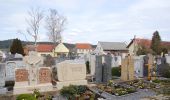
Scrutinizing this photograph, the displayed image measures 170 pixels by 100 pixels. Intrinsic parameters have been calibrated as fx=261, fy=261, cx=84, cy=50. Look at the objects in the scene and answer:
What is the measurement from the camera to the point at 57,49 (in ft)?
221

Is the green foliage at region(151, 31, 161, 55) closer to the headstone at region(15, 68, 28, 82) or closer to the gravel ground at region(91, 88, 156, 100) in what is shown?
the gravel ground at region(91, 88, 156, 100)

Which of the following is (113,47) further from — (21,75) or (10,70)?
(21,75)

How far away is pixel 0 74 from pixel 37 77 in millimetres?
1950

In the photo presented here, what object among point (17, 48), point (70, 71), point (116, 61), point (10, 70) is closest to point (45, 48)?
point (17, 48)

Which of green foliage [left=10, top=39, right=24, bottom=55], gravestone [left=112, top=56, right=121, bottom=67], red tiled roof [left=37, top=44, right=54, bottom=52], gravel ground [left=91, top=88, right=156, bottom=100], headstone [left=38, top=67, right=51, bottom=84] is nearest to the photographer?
gravel ground [left=91, top=88, right=156, bottom=100]

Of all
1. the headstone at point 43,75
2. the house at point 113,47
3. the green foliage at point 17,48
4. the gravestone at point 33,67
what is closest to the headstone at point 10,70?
the gravestone at point 33,67

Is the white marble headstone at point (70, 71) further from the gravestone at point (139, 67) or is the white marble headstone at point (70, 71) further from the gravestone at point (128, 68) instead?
the gravestone at point (139, 67)

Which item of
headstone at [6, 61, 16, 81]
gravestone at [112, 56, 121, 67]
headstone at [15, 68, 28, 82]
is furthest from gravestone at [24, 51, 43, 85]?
gravestone at [112, 56, 121, 67]

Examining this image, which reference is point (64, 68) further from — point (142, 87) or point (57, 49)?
point (57, 49)

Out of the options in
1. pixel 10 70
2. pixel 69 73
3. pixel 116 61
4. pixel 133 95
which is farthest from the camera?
pixel 116 61

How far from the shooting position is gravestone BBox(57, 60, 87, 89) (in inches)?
555

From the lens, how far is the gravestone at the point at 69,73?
46.2 ft

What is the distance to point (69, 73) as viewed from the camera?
14.4 m

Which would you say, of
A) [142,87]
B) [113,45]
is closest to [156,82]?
[142,87]
